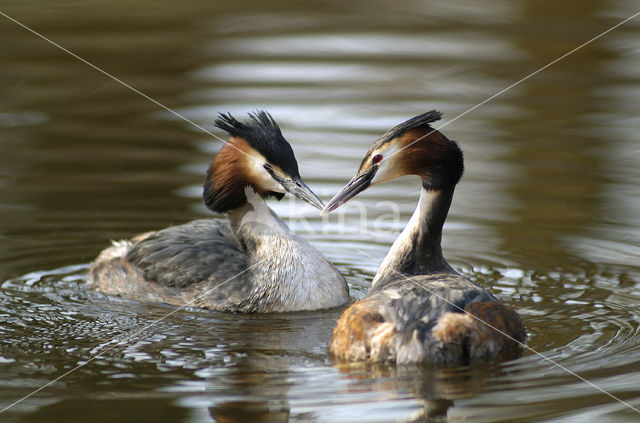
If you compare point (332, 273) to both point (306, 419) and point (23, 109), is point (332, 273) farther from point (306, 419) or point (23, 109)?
point (23, 109)

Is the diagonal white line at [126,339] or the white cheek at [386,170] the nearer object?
the diagonal white line at [126,339]

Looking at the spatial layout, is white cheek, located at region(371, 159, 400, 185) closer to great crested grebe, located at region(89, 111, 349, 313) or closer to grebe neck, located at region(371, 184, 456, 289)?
grebe neck, located at region(371, 184, 456, 289)

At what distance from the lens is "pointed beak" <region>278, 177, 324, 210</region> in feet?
24.1

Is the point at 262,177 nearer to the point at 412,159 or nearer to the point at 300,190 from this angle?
the point at 300,190

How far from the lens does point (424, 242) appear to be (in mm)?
7156

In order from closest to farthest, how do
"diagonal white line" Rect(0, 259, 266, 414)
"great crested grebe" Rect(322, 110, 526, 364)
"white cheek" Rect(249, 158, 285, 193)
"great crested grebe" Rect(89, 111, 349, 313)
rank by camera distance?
1. "diagonal white line" Rect(0, 259, 266, 414)
2. "great crested grebe" Rect(322, 110, 526, 364)
3. "great crested grebe" Rect(89, 111, 349, 313)
4. "white cheek" Rect(249, 158, 285, 193)

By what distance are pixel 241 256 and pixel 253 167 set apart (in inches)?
27.2

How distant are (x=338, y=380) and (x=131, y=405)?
1102 mm

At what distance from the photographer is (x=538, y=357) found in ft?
19.8

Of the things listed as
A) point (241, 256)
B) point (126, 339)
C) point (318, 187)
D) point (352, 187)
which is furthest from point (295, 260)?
point (318, 187)

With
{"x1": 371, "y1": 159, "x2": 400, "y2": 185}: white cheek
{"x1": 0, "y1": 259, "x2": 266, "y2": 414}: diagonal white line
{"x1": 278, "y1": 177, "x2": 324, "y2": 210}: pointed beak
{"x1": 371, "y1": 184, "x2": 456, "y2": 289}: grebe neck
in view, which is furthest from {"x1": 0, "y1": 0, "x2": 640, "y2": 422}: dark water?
{"x1": 371, "y1": 159, "x2": 400, "y2": 185}: white cheek

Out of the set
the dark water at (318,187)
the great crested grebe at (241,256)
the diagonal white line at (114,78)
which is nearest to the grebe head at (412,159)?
the great crested grebe at (241,256)

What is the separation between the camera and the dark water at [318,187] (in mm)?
5598

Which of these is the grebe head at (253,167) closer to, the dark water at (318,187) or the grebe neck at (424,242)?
the grebe neck at (424,242)
